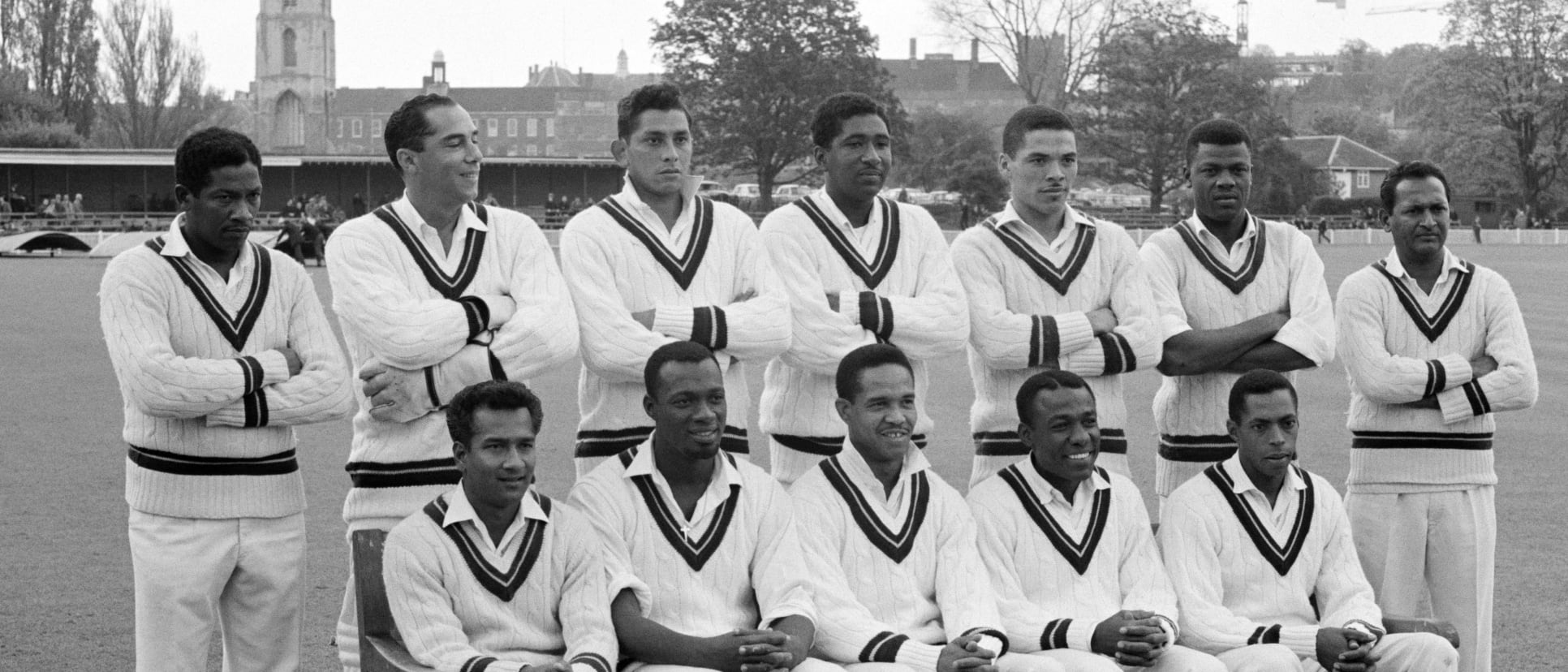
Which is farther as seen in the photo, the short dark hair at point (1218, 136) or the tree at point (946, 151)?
the tree at point (946, 151)

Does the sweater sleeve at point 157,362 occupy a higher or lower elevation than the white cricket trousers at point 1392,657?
higher

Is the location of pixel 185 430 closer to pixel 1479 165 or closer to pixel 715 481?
pixel 715 481

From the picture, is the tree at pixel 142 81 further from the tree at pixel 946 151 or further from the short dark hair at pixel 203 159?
the short dark hair at pixel 203 159

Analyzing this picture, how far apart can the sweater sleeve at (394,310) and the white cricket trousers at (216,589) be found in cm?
77

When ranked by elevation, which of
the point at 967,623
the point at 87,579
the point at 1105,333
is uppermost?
the point at 1105,333

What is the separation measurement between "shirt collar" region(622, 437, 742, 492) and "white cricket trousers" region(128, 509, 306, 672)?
1.34 metres

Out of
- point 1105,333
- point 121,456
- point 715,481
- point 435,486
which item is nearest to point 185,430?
point 435,486

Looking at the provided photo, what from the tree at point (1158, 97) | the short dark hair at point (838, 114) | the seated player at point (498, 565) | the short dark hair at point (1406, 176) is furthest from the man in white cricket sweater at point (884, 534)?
the tree at point (1158, 97)

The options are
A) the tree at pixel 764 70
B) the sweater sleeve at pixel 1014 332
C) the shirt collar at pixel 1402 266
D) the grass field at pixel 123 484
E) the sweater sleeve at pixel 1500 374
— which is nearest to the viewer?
the sweater sleeve at pixel 1014 332

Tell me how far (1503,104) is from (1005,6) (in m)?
28.2

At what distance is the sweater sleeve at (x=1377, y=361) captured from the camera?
689cm

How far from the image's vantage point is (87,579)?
9.38 m

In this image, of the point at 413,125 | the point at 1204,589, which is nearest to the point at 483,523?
the point at 413,125

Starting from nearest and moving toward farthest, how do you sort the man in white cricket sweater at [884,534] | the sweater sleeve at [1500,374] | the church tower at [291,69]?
the man in white cricket sweater at [884,534] < the sweater sleeve at [1500,374] < the church tower at [291,69]
